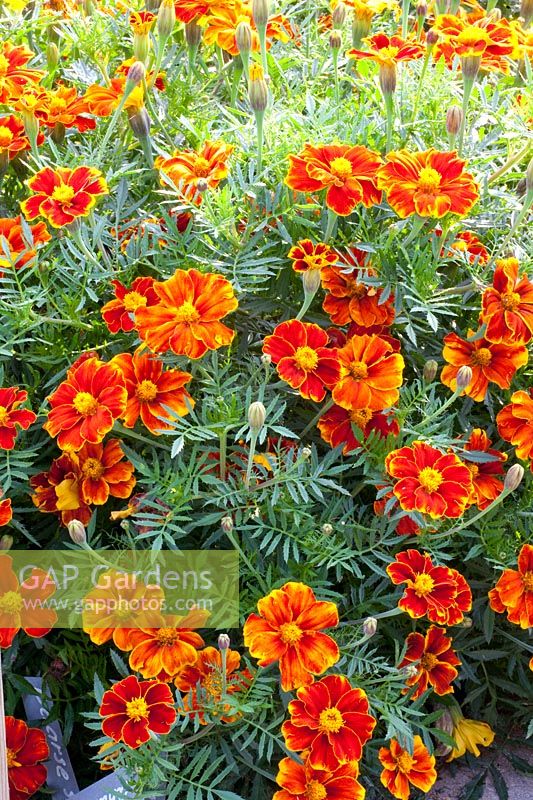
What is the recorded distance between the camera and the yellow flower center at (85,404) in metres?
1.08

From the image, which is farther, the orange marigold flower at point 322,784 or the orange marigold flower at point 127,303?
the orange marigold flower at point 127,303

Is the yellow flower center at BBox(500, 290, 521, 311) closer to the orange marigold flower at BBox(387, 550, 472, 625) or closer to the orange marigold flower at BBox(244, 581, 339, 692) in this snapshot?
the orange marigold flower at BBox(387, 550, 472, 625)

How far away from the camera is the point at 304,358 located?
44.0 inches

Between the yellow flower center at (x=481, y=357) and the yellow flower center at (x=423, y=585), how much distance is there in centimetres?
28

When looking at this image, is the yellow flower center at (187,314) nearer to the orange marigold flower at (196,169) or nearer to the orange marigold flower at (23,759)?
the orange marigold flower at (196,169)

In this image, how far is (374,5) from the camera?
148 centimetres

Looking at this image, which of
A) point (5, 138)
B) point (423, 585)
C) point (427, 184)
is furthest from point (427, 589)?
point (5, 138)

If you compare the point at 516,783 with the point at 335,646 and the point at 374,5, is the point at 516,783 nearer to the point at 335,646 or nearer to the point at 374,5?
the point at 335,646

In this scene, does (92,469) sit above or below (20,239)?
below

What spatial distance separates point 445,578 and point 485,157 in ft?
1.99

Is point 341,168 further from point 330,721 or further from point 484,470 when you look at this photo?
point 330,721

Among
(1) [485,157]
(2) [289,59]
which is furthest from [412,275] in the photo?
(2) [289,59]

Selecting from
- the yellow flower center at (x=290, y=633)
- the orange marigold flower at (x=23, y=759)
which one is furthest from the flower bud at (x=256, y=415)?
the orange marigold flower at (x=23, y=759)

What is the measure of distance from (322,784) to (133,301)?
586mm
